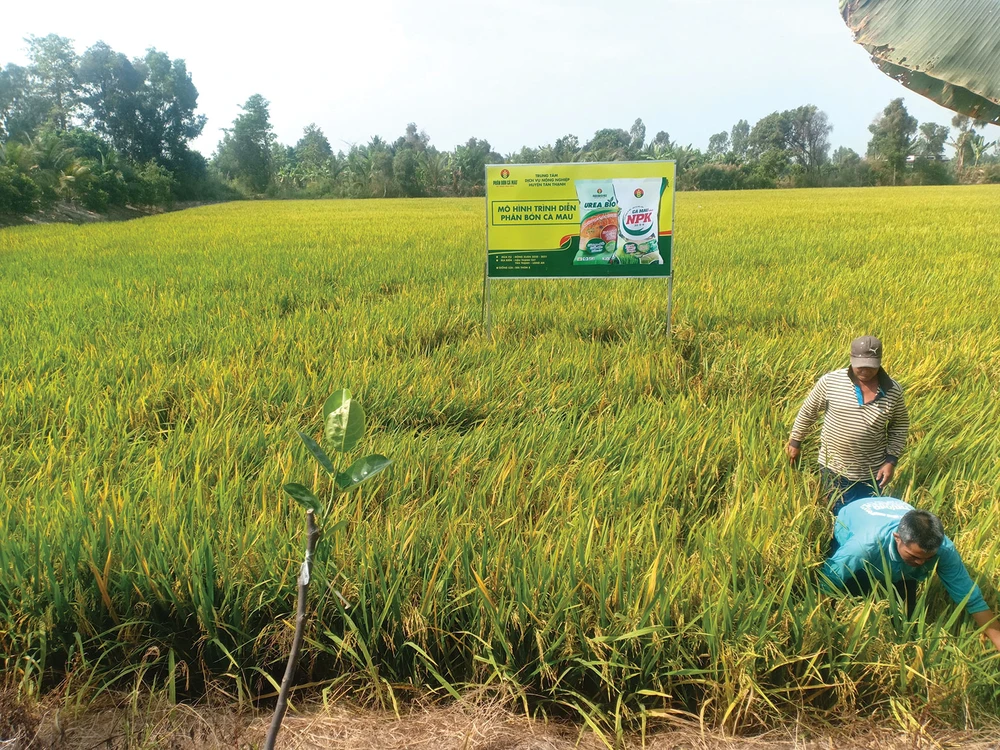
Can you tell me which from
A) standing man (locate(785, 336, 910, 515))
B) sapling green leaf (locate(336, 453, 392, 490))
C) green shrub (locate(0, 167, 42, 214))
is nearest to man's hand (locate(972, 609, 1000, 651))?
standing man (locate(785, 336, 910, 515))

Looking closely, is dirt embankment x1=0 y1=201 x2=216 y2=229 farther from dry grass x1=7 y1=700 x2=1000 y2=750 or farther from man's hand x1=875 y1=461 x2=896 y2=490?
man's hand x1=875 y1=461 x2=896 y2=490

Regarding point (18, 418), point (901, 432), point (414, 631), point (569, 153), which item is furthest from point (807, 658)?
point (569, 153)

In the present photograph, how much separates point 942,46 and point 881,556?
1.24 metres

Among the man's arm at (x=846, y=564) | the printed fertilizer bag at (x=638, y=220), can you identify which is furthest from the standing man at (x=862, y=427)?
the printed fertilizer bag at (x=638, y=220)

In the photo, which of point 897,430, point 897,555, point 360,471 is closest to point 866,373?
point 897,430

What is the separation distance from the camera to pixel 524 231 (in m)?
4.16

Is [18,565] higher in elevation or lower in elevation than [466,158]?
lower

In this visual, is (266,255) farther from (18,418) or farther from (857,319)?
(857,319)

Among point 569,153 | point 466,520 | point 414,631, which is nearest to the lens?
point 414,631

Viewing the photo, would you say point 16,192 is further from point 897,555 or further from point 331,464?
point 897,555

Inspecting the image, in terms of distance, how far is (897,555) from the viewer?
1571mm

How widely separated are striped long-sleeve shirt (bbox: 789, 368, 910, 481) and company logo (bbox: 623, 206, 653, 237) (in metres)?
2.16

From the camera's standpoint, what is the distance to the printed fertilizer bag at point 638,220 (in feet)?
13.3

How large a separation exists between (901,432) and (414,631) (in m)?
1.75
